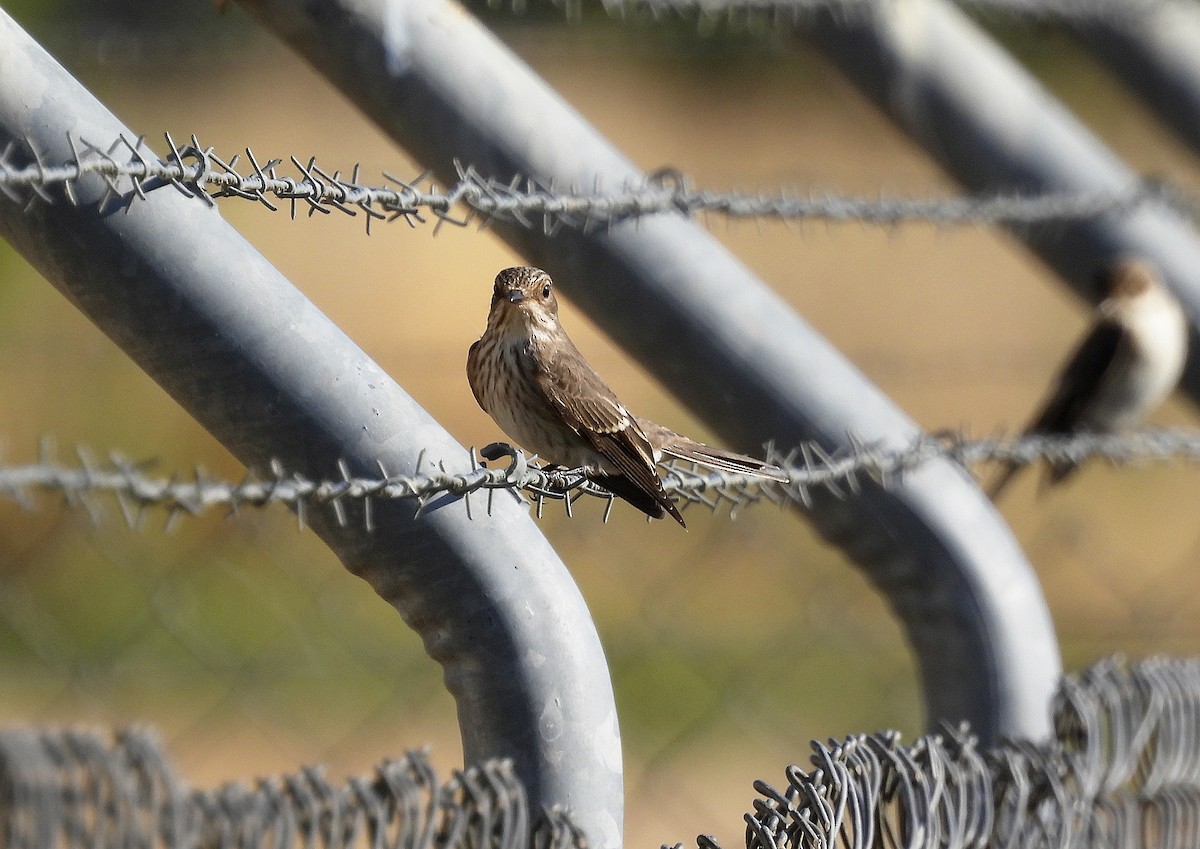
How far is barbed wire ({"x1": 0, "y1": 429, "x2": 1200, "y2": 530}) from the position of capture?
1167 mm

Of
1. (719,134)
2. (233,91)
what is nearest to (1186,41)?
(233,91)

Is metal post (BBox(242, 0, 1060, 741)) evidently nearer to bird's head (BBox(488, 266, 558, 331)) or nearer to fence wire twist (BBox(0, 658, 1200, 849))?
fence wire twist (BBox(0, 658, 1200, 849))

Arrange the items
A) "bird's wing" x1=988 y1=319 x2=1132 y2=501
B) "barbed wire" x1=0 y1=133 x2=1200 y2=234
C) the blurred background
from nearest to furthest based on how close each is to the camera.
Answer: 1. "barbed wire" x1=0 y1=133 x2=1200 y2=234
2. "bird's wing" x1=988 y1=319 x2=1132 y2=501
3. the blurred background

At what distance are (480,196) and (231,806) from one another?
2.46 ft

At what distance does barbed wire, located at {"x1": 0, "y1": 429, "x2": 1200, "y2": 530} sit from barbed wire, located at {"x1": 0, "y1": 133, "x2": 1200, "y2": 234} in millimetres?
261

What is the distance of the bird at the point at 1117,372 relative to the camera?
4504mm

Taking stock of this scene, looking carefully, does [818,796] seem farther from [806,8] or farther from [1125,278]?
[1125,278]

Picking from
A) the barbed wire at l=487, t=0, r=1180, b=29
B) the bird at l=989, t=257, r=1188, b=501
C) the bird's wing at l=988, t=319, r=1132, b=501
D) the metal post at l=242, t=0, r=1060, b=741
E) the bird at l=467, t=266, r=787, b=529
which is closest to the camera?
the metal post at l=242, t=0, r=1060, b=741

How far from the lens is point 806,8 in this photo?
258 centimetres

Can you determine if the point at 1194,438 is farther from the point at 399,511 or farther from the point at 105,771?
the point at 105,771

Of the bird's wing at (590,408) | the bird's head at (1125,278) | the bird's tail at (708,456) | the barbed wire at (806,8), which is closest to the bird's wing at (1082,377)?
the bird's head at (1125,278)

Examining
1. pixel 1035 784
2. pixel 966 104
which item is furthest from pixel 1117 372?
pixel 1035 784

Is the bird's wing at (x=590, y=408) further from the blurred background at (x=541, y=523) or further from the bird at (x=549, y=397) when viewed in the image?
the blurred background at (x=541, y=523)

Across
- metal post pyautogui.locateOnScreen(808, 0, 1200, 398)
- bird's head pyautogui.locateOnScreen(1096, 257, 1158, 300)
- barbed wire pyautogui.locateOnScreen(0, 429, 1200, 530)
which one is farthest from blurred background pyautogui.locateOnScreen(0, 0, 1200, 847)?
barbed wire pyautogui.locateOnScreen(0, 429, 1200, 530)
